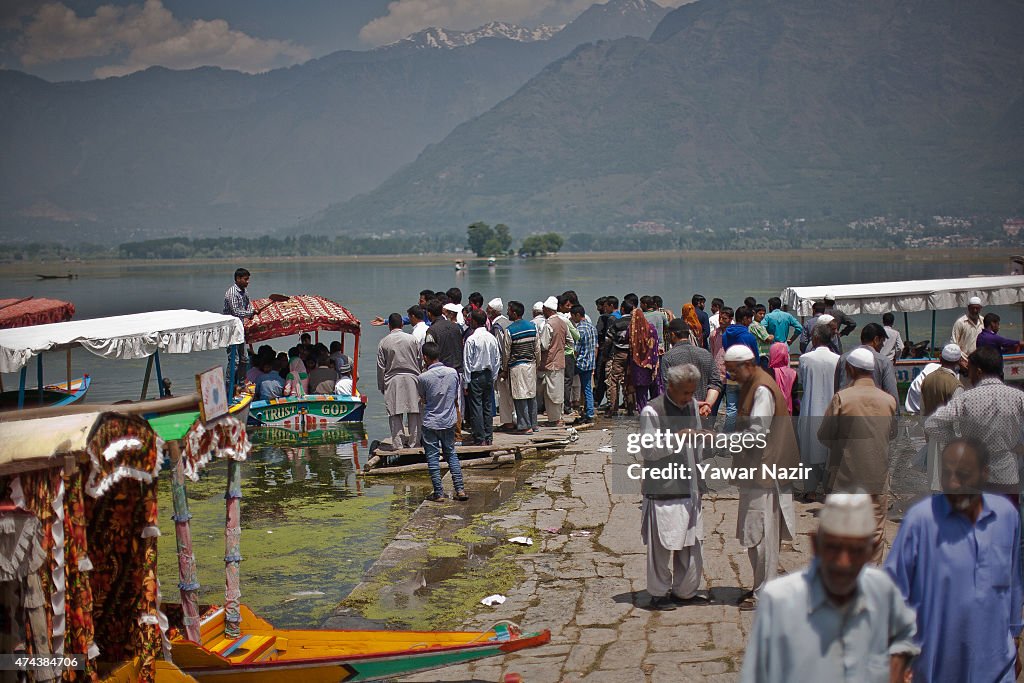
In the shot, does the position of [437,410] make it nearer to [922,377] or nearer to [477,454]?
[477,454]

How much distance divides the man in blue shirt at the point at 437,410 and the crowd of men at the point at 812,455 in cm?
2

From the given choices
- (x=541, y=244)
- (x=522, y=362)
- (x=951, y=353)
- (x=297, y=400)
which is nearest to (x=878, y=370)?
(x=951, y=353)

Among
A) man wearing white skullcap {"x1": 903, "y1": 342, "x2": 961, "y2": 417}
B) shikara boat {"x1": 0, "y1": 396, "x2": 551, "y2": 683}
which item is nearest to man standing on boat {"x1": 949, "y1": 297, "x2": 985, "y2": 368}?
man wearing white skullcap {"x1": 903, "y1": 342, "x2": 961, "y2": 417}

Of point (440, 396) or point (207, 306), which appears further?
point (207, 306)

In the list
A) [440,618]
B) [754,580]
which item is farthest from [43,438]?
[754,580]

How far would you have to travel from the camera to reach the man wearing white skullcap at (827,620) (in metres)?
3.86

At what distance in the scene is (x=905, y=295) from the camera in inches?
690

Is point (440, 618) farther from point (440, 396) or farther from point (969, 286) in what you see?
point (969, 286)

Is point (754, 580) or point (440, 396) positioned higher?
point (440, 396)

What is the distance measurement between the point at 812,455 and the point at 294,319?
386 inches

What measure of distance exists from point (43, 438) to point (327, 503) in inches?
286

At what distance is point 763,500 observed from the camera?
7.77 metres

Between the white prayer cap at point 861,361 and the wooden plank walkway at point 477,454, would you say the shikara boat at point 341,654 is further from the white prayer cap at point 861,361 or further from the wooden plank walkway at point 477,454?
the wooden plank walkway at point 477,454

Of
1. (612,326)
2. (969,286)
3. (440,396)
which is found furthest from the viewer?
(969,286)
